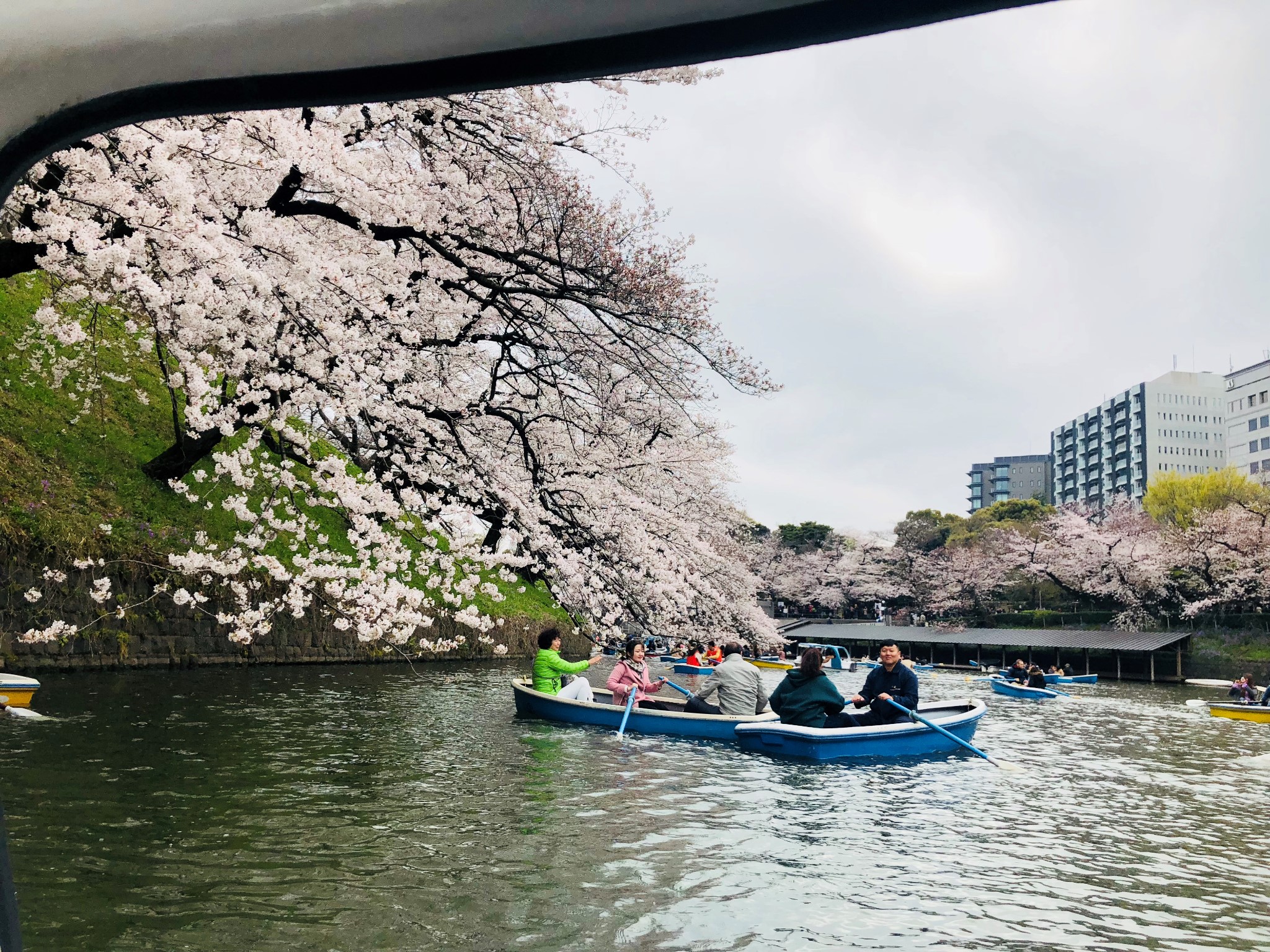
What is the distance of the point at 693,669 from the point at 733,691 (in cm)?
1974

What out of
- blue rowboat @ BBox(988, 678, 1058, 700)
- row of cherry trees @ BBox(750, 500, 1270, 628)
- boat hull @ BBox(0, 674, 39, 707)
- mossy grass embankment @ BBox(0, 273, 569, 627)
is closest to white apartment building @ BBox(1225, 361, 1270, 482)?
row of cherry trees @ BBox(750, 500, 1270, 628)

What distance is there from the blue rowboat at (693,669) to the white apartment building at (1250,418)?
51828 mm

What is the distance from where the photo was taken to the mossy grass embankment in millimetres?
14648

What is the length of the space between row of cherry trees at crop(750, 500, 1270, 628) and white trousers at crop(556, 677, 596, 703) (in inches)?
1042

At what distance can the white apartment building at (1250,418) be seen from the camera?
219 feet

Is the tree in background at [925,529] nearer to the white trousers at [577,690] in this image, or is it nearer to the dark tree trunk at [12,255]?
the white trousers at [577,690]

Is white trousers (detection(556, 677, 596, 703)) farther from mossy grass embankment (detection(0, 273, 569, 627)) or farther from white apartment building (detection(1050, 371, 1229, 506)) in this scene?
white apartment building (detection(1050, 371, 1229, 506))

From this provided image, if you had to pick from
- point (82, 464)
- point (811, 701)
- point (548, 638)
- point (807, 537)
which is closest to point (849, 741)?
point (811, 701)

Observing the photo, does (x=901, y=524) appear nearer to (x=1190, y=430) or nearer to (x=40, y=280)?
(x=1190, y=430)

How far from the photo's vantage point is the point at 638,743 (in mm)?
13320

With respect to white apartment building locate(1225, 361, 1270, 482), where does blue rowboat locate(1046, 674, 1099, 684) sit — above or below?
below

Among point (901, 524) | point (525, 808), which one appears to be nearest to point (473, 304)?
point (525, 808)

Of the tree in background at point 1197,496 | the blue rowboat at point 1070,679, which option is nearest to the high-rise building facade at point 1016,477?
the tree in background at point 1197,496

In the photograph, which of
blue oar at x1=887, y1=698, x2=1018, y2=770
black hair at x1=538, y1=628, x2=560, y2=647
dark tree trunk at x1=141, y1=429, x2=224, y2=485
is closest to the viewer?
blue oar at x1=887, y1=698, x2=1018, y2=770
